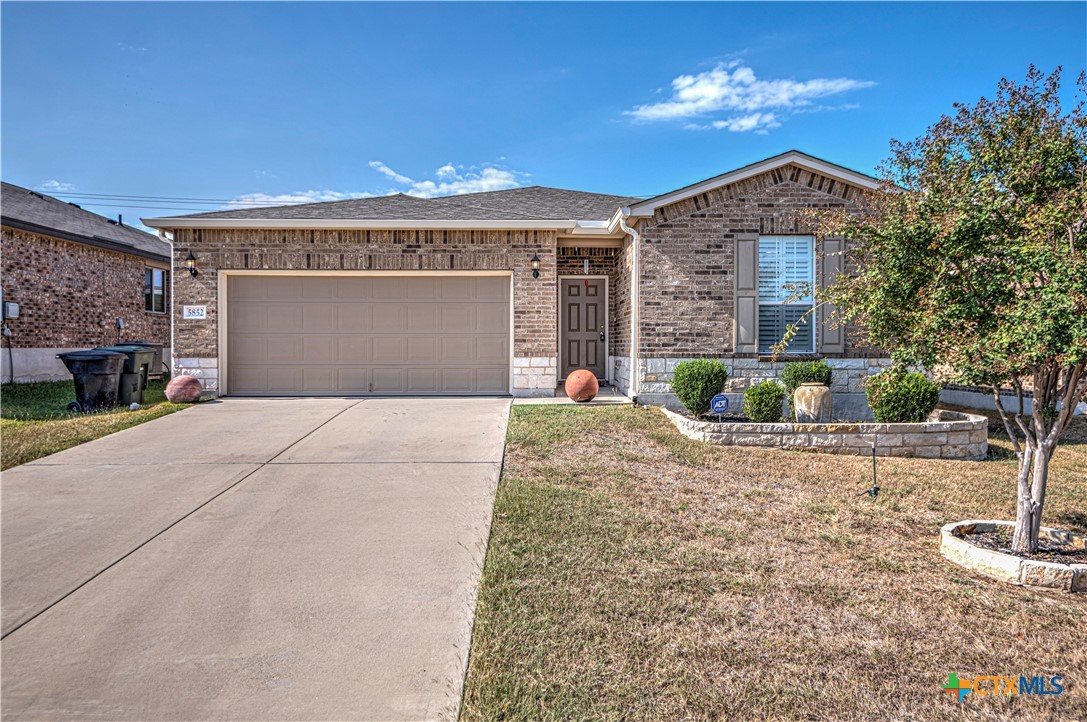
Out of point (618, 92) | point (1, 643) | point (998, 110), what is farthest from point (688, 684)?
point (618, 92)

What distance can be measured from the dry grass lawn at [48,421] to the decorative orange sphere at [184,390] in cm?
12

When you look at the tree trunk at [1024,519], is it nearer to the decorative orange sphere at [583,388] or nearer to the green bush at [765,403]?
the green bush at [765,403]

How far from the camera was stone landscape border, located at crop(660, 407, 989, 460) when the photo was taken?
682 centimetres

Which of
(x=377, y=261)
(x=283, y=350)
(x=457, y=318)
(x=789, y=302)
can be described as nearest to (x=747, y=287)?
(x=789, y=302)

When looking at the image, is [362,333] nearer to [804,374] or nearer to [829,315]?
[804,374]

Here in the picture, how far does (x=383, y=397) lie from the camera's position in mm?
10109

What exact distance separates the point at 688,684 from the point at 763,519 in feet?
7.91

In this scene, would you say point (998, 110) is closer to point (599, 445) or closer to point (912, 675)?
point (912, 675)

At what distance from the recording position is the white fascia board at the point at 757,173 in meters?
8.73

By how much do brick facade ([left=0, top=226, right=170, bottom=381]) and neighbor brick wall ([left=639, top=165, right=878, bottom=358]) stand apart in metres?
13.6

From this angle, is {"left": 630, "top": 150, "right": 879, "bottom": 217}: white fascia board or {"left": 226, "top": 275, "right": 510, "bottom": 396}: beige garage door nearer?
{"left": 630, "top": 150, "right": 879, "bottom": 217}: white fascia board

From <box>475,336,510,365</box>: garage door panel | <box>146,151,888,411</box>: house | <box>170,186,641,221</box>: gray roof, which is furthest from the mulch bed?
<box>475,336,510,365</box>: garage door panel

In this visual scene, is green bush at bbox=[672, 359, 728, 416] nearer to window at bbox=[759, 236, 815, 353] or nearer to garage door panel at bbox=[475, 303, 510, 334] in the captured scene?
window at bbox=[759, 236, 815, 353]

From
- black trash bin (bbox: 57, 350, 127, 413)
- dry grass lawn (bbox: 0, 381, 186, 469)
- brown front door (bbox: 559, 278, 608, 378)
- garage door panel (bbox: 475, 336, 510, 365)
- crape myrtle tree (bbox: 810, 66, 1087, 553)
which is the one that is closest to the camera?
crape myrtle tree (bbox: 810, 66, 1087, 553)
